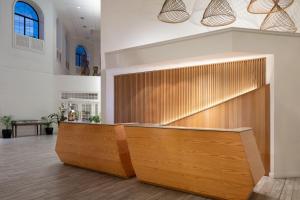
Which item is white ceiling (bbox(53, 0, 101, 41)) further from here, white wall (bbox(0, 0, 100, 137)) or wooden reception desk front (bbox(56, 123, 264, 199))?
wooden reception desk front (bbox(56, 123, 264, 199))

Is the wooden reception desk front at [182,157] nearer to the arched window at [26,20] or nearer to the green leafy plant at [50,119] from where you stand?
the green leafy plant at [50,119]

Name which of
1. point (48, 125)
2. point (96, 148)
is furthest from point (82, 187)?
point (48, 125)

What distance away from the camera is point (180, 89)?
7.03 m

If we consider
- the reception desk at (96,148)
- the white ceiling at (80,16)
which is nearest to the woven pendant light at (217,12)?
the reception desk at (96,148)

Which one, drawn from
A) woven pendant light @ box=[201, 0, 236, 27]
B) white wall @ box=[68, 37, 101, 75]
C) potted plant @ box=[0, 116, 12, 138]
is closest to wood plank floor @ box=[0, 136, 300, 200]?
woven pendant light @ box=[201, 0, 236, 27]

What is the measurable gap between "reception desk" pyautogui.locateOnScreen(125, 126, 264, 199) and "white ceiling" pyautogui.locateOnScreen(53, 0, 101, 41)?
11446 millimetres

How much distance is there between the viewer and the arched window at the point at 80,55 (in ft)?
69.3

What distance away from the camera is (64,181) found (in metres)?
5.14

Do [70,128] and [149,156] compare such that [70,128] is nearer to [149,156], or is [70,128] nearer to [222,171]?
[149,156]

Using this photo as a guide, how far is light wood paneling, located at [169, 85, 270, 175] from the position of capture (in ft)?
18.3

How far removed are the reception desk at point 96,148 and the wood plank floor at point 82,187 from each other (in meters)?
0.18

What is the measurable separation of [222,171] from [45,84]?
509 inches

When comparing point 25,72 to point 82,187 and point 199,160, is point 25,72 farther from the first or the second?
point 199,160

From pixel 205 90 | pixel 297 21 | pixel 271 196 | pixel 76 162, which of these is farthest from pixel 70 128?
pixel 297 21
